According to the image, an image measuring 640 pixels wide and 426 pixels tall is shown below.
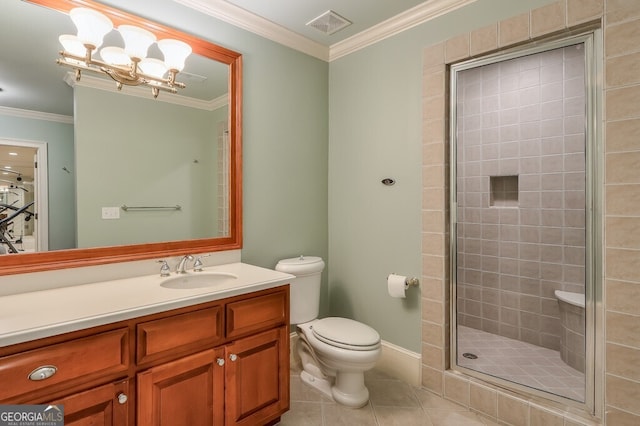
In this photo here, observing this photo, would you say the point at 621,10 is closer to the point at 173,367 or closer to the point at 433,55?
the point at 433,55

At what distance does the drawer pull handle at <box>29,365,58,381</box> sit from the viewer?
107 centimetres

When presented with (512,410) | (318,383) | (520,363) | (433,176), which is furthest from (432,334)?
(433,176)

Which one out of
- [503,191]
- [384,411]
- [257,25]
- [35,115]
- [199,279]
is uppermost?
[257,25]

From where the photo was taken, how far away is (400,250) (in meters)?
2.36

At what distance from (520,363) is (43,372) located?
2.62m

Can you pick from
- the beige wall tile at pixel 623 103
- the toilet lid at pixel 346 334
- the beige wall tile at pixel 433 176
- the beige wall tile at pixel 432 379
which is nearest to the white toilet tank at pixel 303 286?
the toilet lid at pixel 346 334

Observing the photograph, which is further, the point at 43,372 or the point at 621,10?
the point at 621,10

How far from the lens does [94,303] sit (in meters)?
1.32

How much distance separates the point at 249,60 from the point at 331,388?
7.34 feet

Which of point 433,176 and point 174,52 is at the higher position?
point 174,52

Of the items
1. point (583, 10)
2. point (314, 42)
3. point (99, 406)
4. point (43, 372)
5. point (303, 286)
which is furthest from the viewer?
point (314, 42)

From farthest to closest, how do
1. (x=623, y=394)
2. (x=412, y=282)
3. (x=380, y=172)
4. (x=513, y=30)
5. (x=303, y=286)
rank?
1. (x=380, y=172)
2. (x=303, y=286)
3. (x=412, y=282)
4. (x=513, y=30)
5. (x=623, y=394)

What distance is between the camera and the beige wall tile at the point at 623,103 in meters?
1.45

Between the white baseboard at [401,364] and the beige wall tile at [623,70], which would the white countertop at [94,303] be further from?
the beige wall tile at [623,70]
